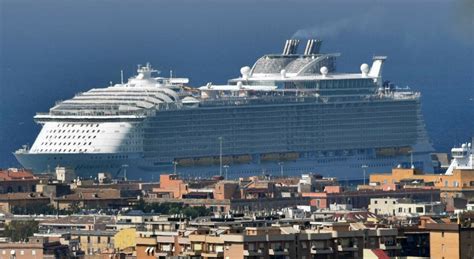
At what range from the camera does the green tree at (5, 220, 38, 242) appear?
256ft

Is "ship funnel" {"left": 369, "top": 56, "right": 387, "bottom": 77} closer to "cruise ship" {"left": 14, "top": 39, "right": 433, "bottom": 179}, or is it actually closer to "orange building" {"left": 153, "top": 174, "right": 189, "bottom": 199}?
"cruise ship" {"left": 14, "top": 39, "right": 433, "bottom": 179}

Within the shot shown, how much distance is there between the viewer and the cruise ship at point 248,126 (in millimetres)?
127625

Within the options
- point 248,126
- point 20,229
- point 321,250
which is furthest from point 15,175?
point 321,250

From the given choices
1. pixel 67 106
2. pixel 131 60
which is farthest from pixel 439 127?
pixel 131 60

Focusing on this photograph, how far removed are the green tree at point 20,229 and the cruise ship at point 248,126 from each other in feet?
132

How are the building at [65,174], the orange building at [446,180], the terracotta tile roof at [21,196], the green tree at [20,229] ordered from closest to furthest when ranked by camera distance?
the green tree at [20,229] → the terracotta tile roof at [21,196] → the orange building at [446,180] → the building at [65,174]

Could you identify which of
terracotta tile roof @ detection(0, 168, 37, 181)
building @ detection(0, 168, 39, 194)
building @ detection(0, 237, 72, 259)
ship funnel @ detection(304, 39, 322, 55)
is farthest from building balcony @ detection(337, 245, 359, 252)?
ship funnel @ detection(304, 39, 322, 55)

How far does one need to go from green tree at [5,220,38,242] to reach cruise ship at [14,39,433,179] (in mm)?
40259

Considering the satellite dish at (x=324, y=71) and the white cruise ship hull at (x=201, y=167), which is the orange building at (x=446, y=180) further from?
the satellite dish at (x=324, y=71)

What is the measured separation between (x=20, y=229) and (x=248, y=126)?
53.8 metres

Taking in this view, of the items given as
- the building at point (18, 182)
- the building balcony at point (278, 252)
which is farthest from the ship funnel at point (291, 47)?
the building balcony at point (278, 252)

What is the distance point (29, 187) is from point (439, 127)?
178ft

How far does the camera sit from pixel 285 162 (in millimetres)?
132125

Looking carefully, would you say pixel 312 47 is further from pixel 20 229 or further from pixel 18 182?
pixel 20 229
